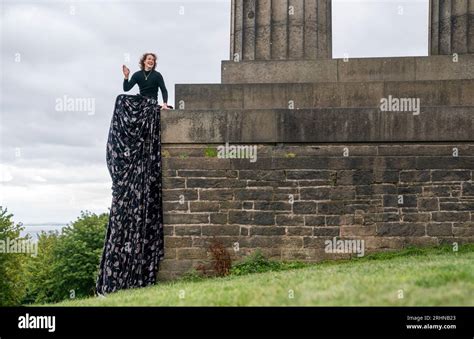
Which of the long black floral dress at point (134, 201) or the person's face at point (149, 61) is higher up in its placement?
the person's face at point (149, 61)

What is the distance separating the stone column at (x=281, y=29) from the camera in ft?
46.2

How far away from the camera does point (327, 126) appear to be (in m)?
12.9

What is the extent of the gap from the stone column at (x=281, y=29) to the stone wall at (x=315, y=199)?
2143 millimetres

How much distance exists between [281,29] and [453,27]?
3368mm

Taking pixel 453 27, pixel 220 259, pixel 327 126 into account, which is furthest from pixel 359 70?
pixel 220 259

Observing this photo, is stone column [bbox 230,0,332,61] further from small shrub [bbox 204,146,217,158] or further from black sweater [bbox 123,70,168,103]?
small shrub [bbox 204,146,217,158]

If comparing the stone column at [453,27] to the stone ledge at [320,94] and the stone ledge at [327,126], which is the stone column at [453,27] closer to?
the stone ledge at [320,94]

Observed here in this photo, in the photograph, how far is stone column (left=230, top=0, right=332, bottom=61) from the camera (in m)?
14.1

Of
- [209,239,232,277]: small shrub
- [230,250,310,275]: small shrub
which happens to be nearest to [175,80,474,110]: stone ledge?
[209,239,232,277]: small shrub

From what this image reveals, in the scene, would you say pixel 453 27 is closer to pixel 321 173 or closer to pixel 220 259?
pixel 321 173

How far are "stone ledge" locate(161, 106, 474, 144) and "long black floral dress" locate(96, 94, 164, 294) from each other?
0.69 m

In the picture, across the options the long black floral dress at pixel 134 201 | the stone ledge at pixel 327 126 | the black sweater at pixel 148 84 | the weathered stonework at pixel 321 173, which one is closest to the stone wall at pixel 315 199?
the weathered stonework at pixel 321 173
